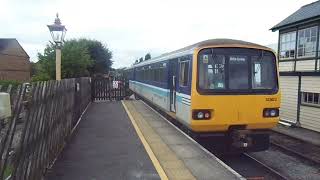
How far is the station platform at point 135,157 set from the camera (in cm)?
742

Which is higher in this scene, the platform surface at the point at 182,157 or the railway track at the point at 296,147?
the platform surface at the point at 182,157

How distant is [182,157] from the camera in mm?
8719

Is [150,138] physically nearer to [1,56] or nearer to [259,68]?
[259,68]

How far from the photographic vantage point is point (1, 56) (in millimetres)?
51750

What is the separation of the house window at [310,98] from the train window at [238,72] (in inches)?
354

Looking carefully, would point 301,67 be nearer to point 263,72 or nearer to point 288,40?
point 288,40

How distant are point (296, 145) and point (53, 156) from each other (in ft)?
30.8

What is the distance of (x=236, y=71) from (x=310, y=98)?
387 inches

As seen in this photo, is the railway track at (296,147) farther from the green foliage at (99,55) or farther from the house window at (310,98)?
the green foliage at (99,55)

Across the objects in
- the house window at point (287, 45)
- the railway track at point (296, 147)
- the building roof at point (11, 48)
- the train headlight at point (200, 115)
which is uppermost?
the building roof at point (11, 48)

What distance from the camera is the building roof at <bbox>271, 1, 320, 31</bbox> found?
20.0 meters

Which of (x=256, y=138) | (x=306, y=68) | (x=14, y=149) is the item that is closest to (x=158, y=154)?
(x=256, y=138)

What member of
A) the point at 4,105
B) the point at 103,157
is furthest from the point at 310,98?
the point at 4,105

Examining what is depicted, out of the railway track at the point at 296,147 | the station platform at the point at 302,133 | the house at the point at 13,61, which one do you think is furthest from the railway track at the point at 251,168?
the house at the point at 13,61
